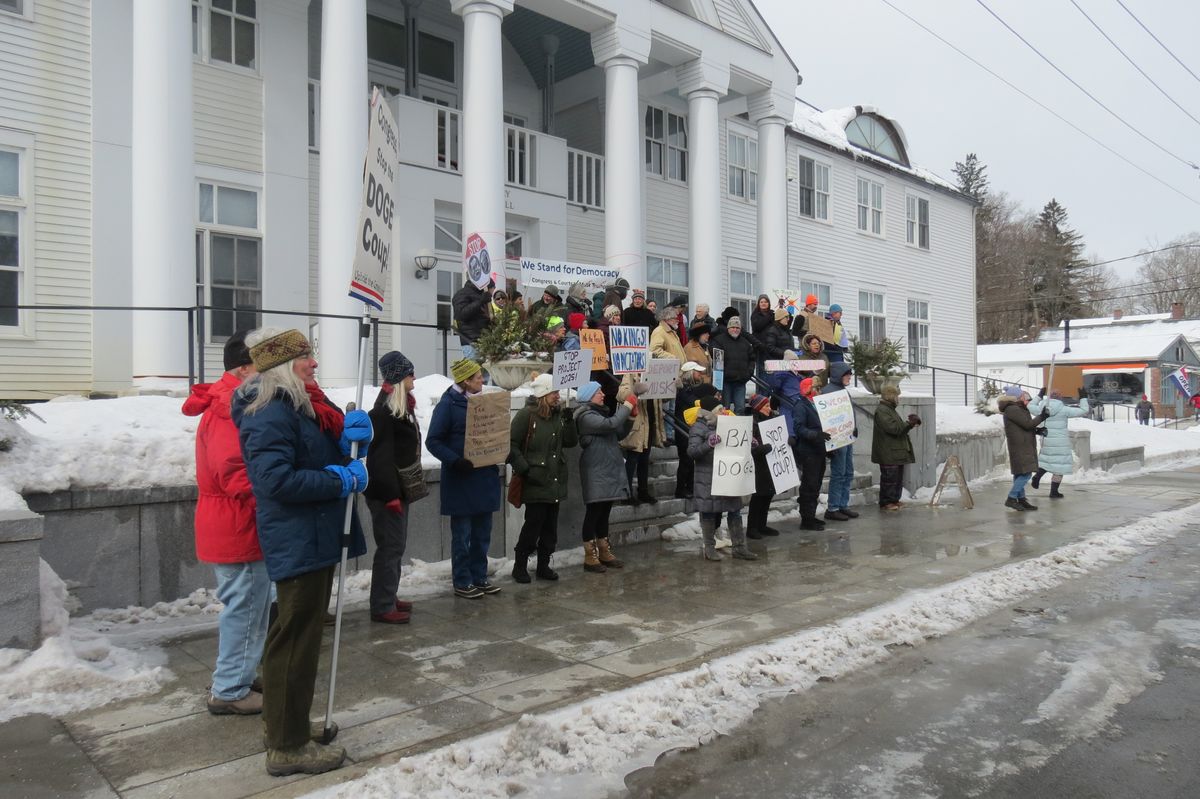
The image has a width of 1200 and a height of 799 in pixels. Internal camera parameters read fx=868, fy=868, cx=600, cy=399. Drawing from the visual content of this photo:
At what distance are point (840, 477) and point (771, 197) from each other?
906 centimetres

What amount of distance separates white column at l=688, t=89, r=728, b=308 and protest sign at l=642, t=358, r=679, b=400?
24.4ft

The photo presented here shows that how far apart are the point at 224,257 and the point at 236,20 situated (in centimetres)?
378

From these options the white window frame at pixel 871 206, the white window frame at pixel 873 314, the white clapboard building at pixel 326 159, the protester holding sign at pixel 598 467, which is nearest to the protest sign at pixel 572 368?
the protester holding sign at pixel 598 467

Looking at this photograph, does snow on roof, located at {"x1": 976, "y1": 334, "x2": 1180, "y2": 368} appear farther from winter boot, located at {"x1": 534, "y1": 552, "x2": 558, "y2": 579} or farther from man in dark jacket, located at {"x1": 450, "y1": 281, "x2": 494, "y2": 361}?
winter boot, located at {"x1": 534, "y1": 552, "x2": 558, "y2": 579}

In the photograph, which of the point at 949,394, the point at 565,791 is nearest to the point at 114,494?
the point at 565,791

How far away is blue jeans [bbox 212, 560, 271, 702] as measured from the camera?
4465 mm

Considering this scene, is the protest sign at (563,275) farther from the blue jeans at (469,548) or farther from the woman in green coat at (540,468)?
the blue jeans at (469,548)

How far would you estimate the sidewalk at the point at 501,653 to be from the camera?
13.1ft

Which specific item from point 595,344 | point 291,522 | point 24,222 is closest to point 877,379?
point 595,344

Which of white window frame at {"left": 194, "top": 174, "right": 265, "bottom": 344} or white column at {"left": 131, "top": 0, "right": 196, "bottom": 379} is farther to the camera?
white window frame at {"left": 194, "top": 174, "right": 265, "bottom": 344}

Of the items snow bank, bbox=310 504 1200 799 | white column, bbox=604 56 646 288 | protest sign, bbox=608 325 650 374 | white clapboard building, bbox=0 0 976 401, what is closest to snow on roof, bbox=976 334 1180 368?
white clapboard building, bbox=0 0 976 401

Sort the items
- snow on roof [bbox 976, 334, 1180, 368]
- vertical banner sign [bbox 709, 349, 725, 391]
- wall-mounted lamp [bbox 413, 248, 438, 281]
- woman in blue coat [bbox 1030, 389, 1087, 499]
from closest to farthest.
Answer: vertical banner sign [bbox 709, 349, 725, 391]
woman in blue coat [bbox 1030, 389, 1087, 499]
wall-mounted lamp [bbox 413, 248, 438, 281]
snow on roof [bbox 976, 334, 1180, 368]

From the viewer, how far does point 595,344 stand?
31.7 ft

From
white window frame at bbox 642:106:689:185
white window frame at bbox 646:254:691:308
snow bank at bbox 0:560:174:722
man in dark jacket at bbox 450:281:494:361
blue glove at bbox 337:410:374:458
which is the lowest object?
snow bank at bbox 0:560:174:722
